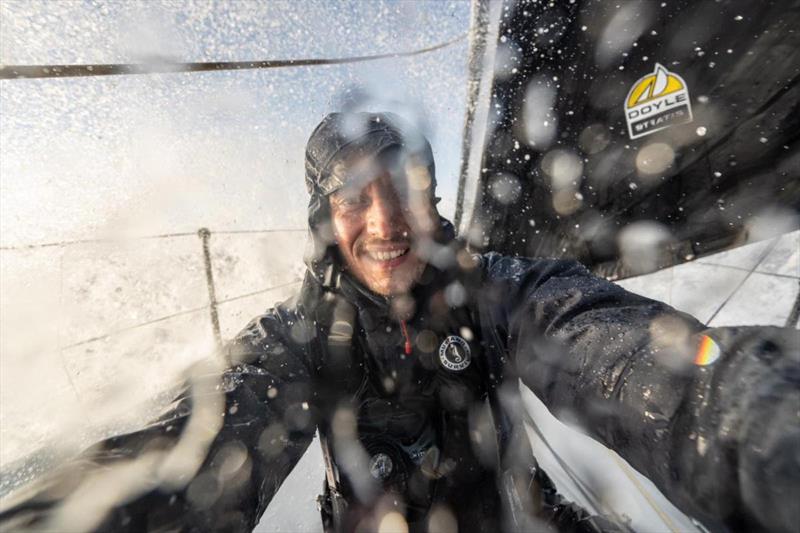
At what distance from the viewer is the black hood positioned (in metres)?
1.79

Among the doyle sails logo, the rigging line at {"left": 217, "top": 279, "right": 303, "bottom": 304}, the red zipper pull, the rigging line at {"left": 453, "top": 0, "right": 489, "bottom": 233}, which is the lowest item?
the red zipper pull

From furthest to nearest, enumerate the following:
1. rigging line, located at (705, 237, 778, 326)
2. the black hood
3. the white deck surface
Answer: rigging line, located at (705, 237, 778, 326) < the white deck surface < the black hood

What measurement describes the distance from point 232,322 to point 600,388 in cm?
555

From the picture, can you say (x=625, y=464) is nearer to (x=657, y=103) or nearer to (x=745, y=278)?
(x=745, y=278)

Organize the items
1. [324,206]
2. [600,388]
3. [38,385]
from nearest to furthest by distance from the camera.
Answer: [600,388]
[324,206]
[38,385]

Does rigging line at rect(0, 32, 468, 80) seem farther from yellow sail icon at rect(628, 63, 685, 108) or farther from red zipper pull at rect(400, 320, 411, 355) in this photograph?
yellow sail icon at rect(628, 63, 685, 108)

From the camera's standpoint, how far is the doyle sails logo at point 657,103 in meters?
2.42

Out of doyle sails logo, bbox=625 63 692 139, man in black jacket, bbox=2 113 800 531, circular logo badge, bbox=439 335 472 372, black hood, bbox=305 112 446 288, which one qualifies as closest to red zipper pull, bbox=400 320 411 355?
man in black jacket, bbox=2 113 800 531

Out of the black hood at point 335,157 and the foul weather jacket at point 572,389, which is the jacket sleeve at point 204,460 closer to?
the foul weather jacket at point 572,389

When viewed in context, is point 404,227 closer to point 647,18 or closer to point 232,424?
point 232,424

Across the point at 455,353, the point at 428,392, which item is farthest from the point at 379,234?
the point at 428,392

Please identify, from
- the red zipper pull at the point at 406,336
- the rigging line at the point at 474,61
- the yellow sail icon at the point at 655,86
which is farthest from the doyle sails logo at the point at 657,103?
the red zipper pull at the point at 406,336

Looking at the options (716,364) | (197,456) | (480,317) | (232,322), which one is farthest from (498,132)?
(232,322)

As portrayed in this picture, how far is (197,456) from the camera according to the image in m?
0.95
